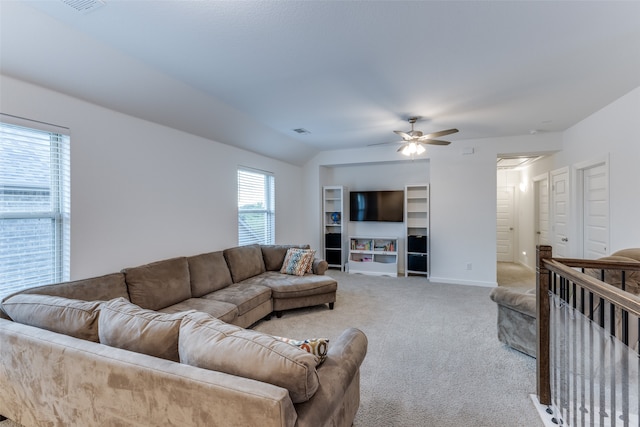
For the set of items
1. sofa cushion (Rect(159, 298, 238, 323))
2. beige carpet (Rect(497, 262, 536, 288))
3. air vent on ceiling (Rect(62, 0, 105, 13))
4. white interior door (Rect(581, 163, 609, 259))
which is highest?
air vent on ceiling (Rect(62, 0, 105, 13))

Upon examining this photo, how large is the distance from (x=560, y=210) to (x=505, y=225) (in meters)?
2.90

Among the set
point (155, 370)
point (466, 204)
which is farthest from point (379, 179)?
point (155, 370)

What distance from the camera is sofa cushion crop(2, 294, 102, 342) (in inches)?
61.1

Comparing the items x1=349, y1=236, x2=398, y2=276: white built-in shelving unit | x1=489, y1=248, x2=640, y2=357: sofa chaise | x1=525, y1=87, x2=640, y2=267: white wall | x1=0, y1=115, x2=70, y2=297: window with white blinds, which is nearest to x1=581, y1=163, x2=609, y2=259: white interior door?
x1=525, y1=87, x2=640, y2=267: white wall

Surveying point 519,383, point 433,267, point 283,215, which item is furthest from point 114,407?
point 433,267

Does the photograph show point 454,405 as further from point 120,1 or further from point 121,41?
point 121,41

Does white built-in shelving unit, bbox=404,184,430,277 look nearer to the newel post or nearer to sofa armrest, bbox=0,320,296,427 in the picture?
the newel post

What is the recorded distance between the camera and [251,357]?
45.9 inches

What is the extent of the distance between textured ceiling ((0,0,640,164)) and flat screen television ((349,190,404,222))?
2.55 m

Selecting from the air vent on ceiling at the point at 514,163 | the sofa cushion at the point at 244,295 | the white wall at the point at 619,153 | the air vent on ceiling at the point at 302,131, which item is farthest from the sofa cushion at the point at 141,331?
the air vent on ceiling at the point at 514,163

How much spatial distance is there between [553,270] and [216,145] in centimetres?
404

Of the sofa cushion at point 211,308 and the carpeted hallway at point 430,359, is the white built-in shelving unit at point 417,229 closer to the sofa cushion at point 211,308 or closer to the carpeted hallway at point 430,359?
the carpeted hallway at point 430,359

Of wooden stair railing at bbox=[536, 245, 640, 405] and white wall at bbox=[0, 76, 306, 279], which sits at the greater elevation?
white wall at bbox=[0, 76, 306, 279]

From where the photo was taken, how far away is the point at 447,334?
3.17m
